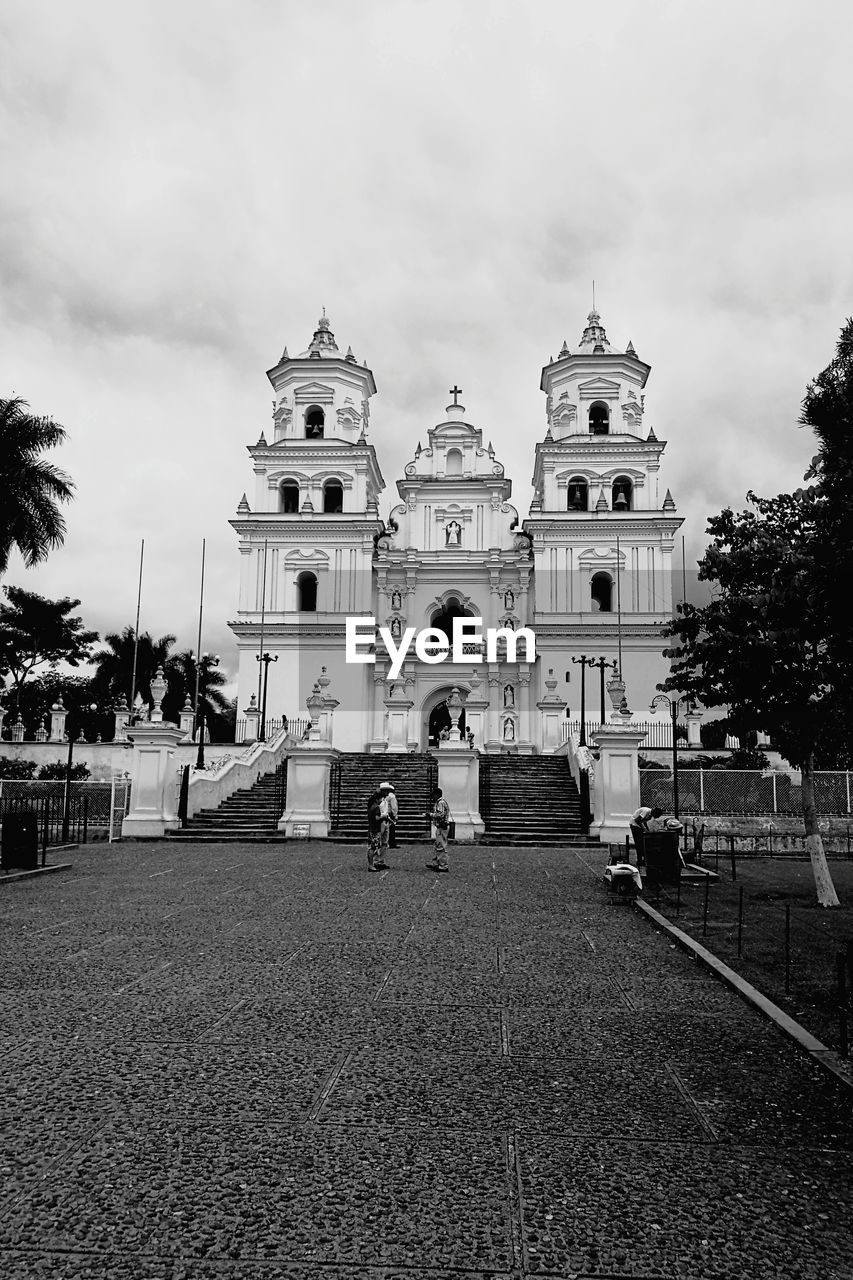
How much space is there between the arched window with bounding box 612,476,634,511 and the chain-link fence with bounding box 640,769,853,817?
66.7 ft

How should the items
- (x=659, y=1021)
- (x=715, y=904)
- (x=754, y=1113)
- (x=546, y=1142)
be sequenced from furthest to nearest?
1. (x=715, y=904)
2. (x=659, y=1021)
3. (x=754, y=1113)
4. (x=546, y=1142)

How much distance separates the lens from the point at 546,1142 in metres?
4.18

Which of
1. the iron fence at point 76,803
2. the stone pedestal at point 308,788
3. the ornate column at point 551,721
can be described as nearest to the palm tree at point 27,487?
the iron fence at point 76,803

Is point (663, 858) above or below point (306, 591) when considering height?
below

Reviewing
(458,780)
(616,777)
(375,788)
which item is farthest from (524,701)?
(616,777)

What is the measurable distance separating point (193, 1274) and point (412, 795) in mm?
21006

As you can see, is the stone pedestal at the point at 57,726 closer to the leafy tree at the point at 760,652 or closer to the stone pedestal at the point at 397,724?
the stone pedestal at the point at 397,724

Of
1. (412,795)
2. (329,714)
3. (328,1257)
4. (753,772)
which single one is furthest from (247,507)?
(328,1257)

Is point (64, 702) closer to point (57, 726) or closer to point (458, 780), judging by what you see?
point (57, 726)

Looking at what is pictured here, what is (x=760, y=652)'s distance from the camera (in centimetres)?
1186

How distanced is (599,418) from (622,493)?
11.9 feet

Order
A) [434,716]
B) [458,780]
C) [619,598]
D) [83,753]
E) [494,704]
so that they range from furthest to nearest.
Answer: [434,716]
[619,598]
[494,704]
[83,753]
[458,780]

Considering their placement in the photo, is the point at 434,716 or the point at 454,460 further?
the point at 454,460

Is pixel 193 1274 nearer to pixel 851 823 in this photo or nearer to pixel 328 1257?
pixel 328 1257
